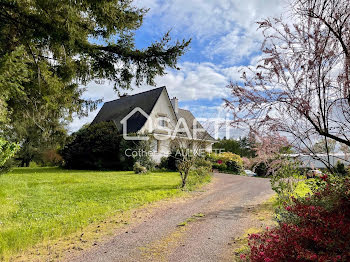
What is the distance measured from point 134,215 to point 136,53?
16.5 ft

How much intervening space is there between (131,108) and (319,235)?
75.0 ft

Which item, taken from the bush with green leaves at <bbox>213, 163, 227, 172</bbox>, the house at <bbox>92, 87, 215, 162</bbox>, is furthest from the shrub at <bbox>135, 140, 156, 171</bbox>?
the bush with green leaves at <bbox>213, 163, 227, 172</bbox>

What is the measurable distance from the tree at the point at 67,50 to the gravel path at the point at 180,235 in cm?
448

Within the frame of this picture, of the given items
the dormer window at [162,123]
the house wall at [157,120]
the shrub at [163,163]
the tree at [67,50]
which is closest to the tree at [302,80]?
the tree at [67,50]

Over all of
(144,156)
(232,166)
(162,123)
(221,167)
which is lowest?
(221,167)

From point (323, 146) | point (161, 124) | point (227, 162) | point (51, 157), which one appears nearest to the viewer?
point (323, 146)

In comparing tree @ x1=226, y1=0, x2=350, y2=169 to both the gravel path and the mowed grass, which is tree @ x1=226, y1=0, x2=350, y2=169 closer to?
the gravel path

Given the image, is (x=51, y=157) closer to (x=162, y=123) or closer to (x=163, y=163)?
(x=162, y=123)

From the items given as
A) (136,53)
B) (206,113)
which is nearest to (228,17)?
(136,53)

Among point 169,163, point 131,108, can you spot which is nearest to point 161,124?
point 131,108

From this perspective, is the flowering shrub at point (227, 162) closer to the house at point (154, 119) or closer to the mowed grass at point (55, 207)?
the house at point (154, 119)

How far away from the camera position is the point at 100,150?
20.7m

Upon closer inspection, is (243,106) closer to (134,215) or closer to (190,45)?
(190,45)

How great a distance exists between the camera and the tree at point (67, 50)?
6.46 meters
